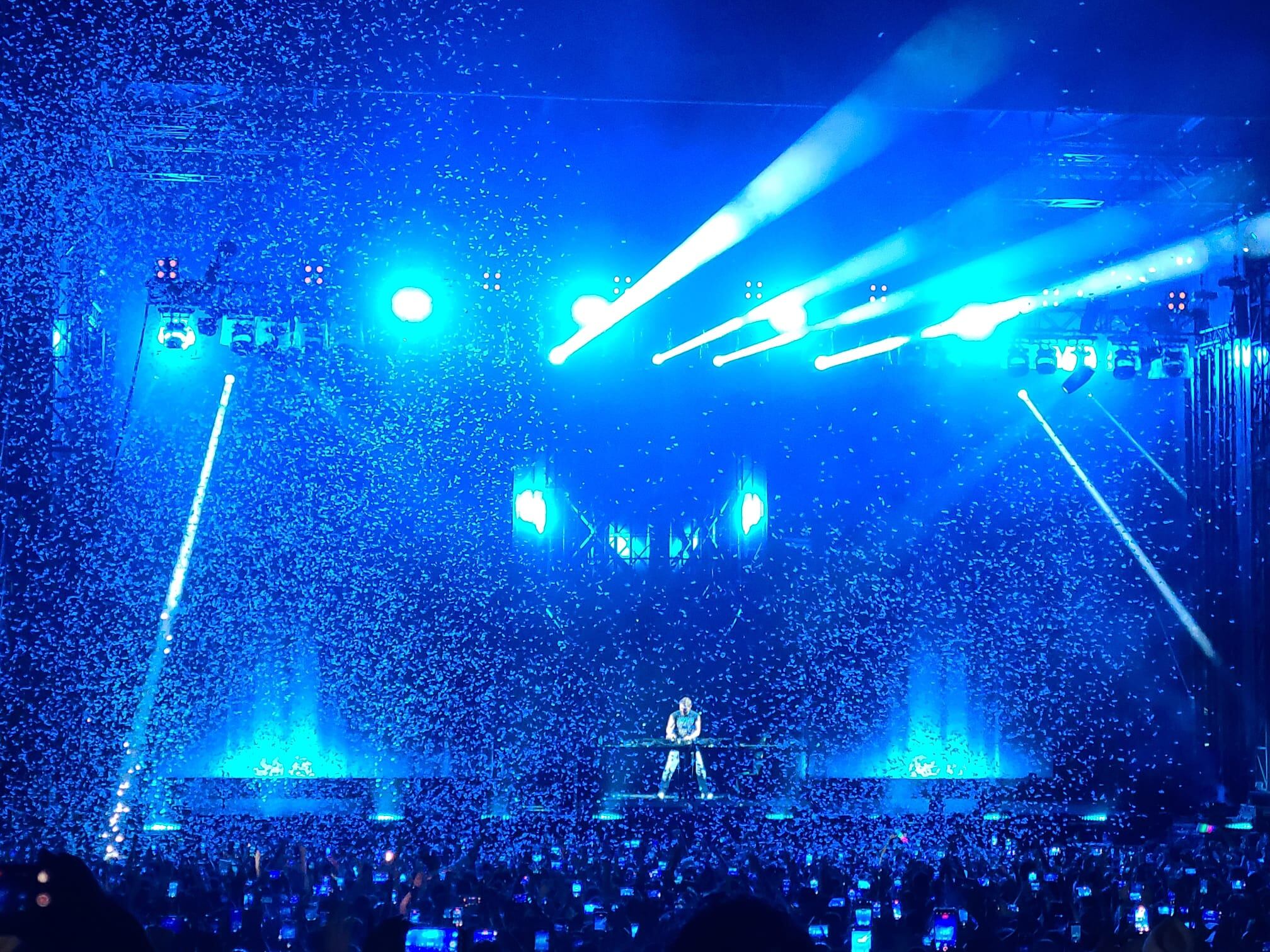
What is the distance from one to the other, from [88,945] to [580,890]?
15.9ft

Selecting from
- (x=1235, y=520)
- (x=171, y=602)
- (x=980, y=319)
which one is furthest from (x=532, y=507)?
(x=1235, y=520)

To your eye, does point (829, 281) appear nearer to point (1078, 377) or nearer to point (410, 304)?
point (1078, 377)

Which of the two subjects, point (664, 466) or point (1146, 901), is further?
point (664, 466)

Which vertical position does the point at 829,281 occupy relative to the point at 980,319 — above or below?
above

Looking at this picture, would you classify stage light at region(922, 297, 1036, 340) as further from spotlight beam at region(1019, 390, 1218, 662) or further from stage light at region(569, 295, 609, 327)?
stage light at region(569, 295, 609, 327)

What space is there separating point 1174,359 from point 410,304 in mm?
7393

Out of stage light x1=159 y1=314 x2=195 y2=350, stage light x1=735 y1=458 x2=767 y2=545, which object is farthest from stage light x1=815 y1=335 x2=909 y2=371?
stage light x1=159 y1=314 x2=195 y2=350

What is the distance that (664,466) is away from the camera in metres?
14.0

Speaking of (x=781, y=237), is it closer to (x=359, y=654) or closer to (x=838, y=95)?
(x=838, y=95)

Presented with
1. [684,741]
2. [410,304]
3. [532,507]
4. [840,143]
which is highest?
[840,143]

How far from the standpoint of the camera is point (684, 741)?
41.5ft

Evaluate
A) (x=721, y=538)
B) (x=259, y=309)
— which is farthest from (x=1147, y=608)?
(x=259, y=309)

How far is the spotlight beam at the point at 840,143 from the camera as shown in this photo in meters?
8.42

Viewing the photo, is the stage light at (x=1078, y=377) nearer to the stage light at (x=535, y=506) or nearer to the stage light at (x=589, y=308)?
the stage light at (x=589, y=308)
